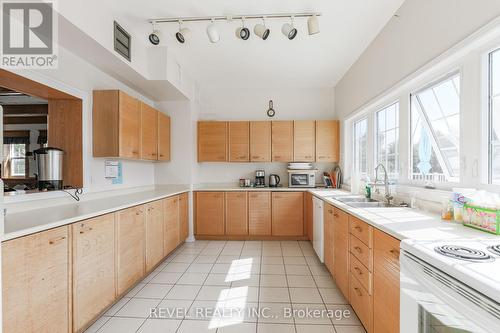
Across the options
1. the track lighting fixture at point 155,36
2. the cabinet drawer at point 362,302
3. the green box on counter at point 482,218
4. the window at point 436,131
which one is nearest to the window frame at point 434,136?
the window at point 436,131

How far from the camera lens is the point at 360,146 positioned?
3.74 m

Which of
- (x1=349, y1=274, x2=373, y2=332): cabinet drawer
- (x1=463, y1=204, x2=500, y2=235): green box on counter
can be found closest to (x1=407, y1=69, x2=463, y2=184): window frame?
(x1=463, y1=204, x2=500, y2=235): green box on counter

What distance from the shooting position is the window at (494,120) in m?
1.44

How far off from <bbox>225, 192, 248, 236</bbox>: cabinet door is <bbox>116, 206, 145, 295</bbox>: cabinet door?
5.49 ft

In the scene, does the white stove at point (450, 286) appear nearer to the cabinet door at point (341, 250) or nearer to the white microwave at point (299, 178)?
the cabinet door at point (341, 250)

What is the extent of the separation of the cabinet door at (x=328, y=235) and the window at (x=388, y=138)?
83 centimetres

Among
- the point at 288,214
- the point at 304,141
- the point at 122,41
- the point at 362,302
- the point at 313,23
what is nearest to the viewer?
the point at 362,302

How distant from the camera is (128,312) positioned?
2047 mm

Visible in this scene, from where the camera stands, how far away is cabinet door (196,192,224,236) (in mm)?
4027

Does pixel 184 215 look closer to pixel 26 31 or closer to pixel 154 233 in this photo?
pixel 154 233

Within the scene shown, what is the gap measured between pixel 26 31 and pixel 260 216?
11.5 feet

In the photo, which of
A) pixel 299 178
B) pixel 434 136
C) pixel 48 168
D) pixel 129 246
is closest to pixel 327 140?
pixel 299 178

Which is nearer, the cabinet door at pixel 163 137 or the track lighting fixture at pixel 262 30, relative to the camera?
the track lighting fixture at pixel 262 30

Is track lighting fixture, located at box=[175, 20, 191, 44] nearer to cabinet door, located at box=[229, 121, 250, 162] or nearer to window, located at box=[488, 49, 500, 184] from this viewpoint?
cabinet door, located at box=[229, 121, 250, 162]
